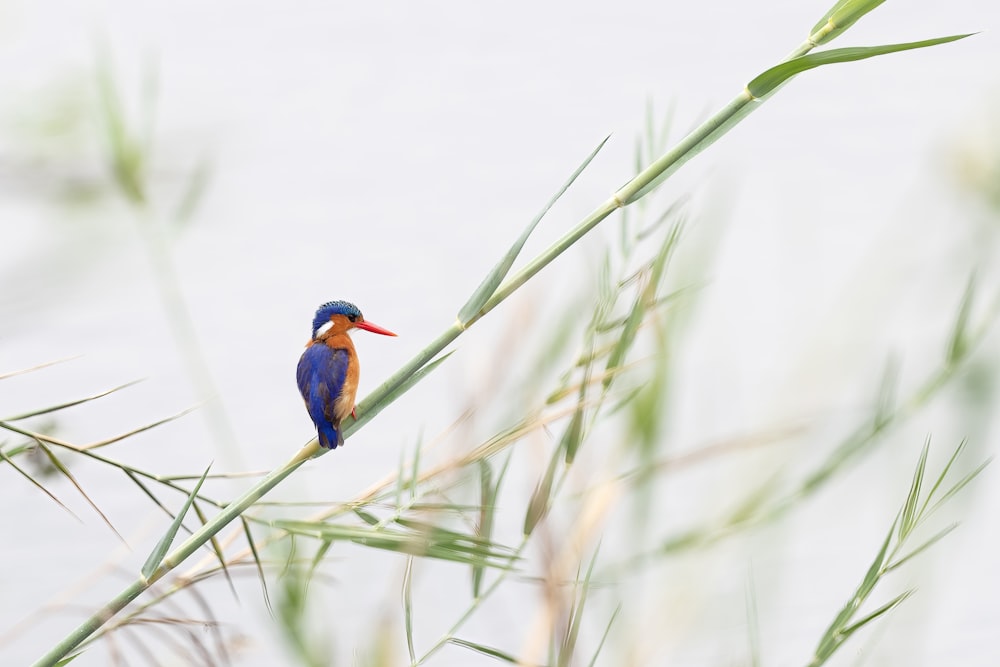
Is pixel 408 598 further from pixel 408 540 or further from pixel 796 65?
pixel 796 65

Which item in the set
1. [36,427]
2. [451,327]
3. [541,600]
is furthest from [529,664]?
[36,427]

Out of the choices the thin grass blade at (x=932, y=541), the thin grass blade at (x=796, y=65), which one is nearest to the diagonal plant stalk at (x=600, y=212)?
the thin grass blade at (x=796, y=65)

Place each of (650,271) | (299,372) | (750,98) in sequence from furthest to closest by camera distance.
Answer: (299,372) → (650,271) → (750,98)

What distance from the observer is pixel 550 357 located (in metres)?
0.35

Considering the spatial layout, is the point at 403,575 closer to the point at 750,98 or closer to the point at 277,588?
the point at 277,588

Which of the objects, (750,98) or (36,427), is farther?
(36,427)

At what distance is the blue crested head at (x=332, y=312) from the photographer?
520 millimetres

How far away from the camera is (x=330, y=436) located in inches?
15.5

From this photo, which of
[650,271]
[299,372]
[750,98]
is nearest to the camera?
[750,98]

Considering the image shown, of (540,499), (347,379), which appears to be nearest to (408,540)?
(540,499)

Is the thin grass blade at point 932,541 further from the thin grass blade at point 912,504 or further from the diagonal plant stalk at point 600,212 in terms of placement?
the diagonal plant stalk at point 600,212

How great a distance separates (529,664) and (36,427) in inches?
10.6

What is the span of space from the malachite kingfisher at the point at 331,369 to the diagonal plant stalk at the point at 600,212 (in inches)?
2.6

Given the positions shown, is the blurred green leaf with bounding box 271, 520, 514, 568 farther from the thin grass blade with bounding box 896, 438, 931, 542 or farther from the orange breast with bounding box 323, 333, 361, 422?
the thin grass blade with bounding box 896, 438, 931, 542
